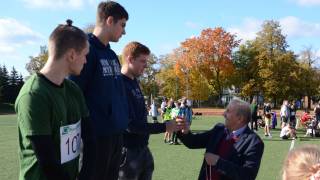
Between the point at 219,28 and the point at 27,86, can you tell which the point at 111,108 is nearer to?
the point at 27,86

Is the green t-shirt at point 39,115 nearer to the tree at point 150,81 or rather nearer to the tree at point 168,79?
the tree at point 168,79

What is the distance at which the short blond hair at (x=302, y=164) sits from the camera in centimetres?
232

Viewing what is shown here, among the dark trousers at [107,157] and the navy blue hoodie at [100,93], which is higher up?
the navy blue hoodie at [100,93]

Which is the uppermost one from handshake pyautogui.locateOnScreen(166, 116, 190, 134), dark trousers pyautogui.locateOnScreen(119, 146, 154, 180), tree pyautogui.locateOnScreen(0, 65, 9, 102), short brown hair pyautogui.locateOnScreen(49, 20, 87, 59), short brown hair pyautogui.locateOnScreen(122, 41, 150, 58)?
tree pyautogui.locateOnScreen(0, 65, 9, 102)

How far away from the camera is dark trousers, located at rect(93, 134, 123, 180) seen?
3912 millimetres

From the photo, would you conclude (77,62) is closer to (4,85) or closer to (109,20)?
(109,20)

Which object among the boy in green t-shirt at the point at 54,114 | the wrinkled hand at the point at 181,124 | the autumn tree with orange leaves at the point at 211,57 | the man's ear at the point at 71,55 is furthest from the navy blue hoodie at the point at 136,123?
the autumn tree with orange leaves at the point at 211,57

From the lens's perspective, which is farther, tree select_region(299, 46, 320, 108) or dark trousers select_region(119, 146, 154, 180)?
tree select_region(299, 46, 320, 108)

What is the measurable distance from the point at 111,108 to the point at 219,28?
243 feet

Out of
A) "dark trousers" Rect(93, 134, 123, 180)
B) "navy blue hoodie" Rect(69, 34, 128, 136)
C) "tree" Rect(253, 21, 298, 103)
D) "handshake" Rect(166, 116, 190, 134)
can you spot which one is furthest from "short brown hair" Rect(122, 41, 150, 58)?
"tree" Rect(253, 21, 298, 103)

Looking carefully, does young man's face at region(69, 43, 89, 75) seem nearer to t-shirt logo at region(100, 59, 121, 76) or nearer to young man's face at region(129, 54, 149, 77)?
t-shirt logo at region(100, 59, 121, 76)

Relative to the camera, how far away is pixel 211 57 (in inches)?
3012

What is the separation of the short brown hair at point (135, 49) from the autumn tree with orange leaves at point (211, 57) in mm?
71122

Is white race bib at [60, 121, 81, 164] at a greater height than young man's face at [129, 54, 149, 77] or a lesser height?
lesser
